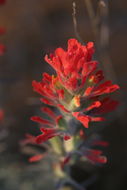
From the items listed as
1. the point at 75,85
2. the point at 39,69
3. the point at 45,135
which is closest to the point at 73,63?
the point at 75,85

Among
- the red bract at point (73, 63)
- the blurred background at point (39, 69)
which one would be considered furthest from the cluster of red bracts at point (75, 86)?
the blurred background at point (39, 69)

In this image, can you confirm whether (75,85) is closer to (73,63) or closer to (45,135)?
(73,63)

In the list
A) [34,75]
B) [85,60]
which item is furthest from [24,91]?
[85,60]

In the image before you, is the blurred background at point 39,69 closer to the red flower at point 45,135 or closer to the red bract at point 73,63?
the red flower at point 45,135

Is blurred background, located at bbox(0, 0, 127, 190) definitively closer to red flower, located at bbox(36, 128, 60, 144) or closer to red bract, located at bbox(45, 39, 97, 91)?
red flower, located at bbox(36, 128, 60, 144)

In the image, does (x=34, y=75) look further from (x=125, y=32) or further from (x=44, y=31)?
(x=125, y=32)

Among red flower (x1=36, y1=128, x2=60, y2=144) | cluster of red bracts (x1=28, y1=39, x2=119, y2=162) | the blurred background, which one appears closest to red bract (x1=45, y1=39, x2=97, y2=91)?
cluster of red bracts (x1=28, y1=39, x2=119, y2=162)

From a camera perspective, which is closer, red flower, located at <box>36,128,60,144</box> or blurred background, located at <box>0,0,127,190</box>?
red flower, located at <box>36,128,60,144</box>
